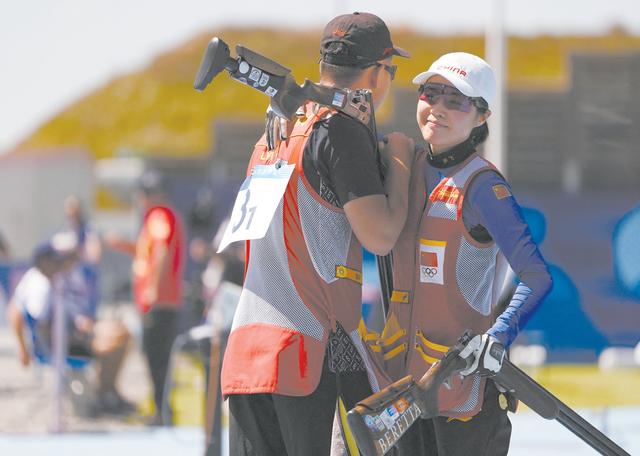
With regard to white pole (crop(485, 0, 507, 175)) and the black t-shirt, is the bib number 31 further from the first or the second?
white pole (crop(485, 0, 507, 175))

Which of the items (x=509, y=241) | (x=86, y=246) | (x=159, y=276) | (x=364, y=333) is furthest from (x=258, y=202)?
(x=86, y=246)

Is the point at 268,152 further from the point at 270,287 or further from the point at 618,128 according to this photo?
the point at 618,128

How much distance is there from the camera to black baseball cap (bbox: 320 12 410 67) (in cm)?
306

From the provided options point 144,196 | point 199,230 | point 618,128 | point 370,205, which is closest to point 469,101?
point 370,205

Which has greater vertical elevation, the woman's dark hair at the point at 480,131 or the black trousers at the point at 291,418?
the woman's dark hair at the point at 480,131

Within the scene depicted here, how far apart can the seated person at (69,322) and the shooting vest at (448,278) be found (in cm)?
543

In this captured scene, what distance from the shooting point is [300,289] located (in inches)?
119

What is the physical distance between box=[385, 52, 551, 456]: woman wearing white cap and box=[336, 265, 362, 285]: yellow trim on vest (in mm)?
255

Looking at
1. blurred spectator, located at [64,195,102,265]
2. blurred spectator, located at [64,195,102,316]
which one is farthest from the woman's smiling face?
blurred spectator, located at [64,195,102,265]

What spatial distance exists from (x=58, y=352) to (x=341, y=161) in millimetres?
5451

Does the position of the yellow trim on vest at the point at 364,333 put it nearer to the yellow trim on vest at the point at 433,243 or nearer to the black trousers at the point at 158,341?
the yellow trim on vest at the point at 433,243

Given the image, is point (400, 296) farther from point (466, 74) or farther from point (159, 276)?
point (159, 276)

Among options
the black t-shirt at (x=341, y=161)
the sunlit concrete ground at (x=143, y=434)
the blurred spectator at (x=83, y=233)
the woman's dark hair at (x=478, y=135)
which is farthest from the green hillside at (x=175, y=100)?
the black t-shirt at (x=341, y=161)

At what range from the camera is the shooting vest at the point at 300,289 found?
9.81ft
